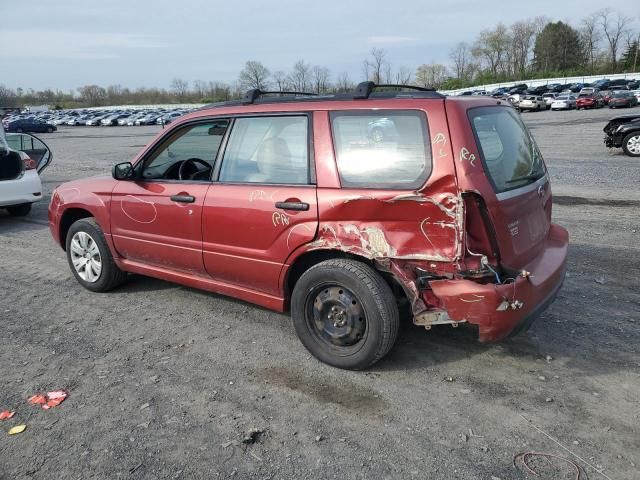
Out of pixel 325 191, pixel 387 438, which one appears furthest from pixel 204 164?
pixel 387 438

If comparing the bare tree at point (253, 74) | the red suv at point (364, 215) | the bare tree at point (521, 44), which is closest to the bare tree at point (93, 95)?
the bare tree at point (253, 74)

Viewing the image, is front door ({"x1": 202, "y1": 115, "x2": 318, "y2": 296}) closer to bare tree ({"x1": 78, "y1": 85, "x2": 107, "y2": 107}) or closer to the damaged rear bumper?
the damaged rear bumper

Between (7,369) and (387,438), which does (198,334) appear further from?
(387,438)

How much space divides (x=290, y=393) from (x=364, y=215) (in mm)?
1251

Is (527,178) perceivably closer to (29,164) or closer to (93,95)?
(29,164)

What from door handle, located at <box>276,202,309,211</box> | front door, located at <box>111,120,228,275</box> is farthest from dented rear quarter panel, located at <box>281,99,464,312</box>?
front door, located at <box>111,120,228,275</box>

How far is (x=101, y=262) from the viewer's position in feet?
17.2

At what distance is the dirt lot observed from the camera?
2.81m

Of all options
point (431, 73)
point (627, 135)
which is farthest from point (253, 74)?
point (627, 135)

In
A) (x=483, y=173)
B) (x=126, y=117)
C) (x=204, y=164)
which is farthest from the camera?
(x=126, y=117)

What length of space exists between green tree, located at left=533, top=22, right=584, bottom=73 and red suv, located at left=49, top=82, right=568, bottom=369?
350 ft

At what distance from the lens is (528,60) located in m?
109

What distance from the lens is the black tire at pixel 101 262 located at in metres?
5.18

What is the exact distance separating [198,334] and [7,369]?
54.3 inches
